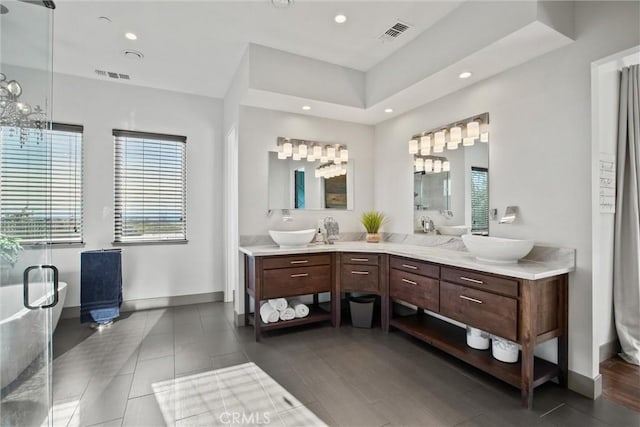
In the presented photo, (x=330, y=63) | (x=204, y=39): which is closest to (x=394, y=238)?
(x=330, y=63)

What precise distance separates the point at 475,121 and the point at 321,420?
2845 mm

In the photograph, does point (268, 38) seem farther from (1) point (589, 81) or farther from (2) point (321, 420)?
(2) point (321, 420)

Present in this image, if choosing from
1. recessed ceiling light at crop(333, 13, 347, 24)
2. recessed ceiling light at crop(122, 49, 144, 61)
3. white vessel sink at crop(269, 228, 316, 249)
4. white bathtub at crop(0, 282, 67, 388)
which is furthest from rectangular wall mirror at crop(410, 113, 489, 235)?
white bathtub at crop(0, 282, 67, 388)

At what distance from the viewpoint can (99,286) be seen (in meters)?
3.45

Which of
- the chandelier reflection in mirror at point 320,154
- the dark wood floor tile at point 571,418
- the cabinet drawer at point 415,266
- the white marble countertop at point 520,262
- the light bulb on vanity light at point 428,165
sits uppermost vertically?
the chandelier reflection in mirror at point 320,154

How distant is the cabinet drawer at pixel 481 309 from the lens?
82.1 inches

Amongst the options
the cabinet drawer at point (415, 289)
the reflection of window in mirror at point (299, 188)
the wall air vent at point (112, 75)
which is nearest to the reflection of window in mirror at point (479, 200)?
the cabinet drawer at point (415, 289)

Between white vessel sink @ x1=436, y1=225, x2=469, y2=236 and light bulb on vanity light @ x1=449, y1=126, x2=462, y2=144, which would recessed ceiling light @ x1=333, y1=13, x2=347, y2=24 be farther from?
white vessel sink @ x1=436, y1=225, x2=469, y2=236

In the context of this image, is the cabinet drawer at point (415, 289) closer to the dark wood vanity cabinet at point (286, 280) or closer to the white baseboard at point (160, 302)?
the dark wood vanity cabinet at point (286, 280)

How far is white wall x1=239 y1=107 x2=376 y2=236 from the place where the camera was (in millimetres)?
3535

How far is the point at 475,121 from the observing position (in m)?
2.90

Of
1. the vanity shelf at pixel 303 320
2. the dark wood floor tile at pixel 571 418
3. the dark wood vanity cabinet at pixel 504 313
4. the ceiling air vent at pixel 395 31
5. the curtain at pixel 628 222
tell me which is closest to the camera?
the dark wood floor tile at pixel 571 418

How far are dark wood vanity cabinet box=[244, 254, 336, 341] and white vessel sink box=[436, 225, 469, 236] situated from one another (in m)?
1.24

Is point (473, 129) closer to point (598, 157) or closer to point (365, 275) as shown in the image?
point (598, 157)
